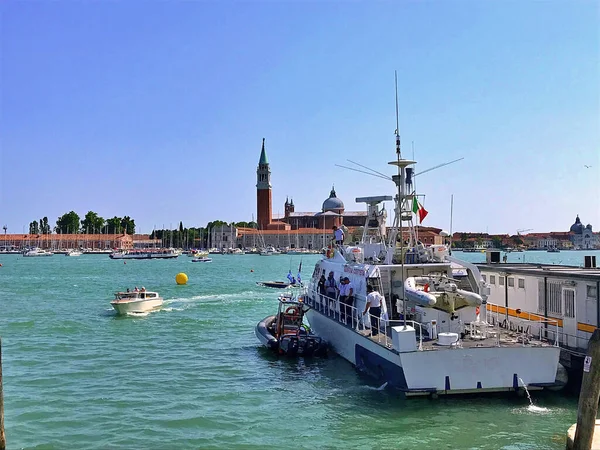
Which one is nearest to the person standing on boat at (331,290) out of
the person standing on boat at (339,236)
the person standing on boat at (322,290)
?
the person standing on boat at (322,290)

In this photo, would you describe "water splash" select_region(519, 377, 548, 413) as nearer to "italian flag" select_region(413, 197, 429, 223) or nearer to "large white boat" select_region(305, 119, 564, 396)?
"large white boat" select_region(305, 119, 564, 396)

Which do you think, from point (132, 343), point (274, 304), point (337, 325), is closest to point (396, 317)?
Answer: point (337, 325)

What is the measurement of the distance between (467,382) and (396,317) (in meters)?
4.83

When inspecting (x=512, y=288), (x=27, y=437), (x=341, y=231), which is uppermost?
(x=341, y=231)

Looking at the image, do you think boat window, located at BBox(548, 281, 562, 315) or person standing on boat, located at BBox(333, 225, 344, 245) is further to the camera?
person standing on boat, located at BBox(333, 225, 344, 245)

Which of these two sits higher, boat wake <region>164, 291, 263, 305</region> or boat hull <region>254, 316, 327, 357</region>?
boat hull <region>254, 316, 327, 357</region>

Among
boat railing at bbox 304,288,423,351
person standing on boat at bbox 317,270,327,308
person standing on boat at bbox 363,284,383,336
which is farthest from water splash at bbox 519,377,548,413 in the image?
person standing on boat at bbox 317,270,327,308

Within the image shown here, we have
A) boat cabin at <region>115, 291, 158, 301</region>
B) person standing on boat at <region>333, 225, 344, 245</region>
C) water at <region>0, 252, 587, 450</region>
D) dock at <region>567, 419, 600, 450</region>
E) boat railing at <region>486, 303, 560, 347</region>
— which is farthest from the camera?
boat cabin at <region>115, 291, 158, 301</region>

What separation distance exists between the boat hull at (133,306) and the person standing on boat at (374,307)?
74.3 feet

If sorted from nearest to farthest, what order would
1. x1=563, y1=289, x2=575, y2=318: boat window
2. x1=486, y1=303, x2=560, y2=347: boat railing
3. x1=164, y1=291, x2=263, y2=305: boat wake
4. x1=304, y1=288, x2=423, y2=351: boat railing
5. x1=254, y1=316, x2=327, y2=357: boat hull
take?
x1=304, y1=288, x2=423, y2=351: boat railing → x1=563, y1=289, x2=575, y2=318: boat window → x1=486, y1=303, x2=560, y2=347: boat railing → x1=254, y1=316, x2=327, y2=357: boat hull → x1=164, y1=291, x2=263, y2=305: boat wake

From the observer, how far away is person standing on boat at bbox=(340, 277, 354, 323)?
884 inches

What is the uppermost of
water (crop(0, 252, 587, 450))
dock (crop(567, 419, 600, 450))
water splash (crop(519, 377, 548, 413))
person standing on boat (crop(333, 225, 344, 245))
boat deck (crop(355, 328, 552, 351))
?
person standing on boat (crop(333, 225, 344, 245))

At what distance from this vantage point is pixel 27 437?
15.4m

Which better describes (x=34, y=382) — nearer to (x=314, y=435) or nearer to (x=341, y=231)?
(x=314, y=435)
